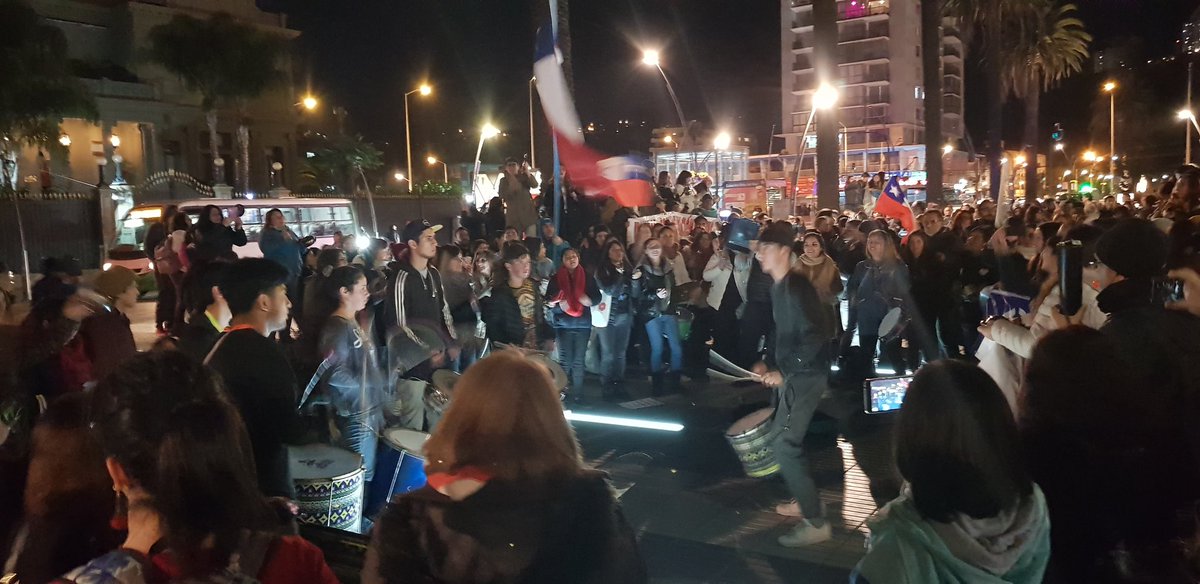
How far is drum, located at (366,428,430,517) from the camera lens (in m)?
5.09

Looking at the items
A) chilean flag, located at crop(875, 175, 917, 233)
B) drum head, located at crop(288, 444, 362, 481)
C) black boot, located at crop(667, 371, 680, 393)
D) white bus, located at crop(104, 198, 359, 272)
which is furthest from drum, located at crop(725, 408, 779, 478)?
white bus, located at crop(104, 198, 359, 272)

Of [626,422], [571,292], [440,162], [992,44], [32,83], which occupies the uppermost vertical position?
[440,162]

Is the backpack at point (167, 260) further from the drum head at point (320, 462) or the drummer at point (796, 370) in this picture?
the drummer at point (796, 370)

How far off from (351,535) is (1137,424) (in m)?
2.82

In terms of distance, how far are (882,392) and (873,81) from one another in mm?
90495

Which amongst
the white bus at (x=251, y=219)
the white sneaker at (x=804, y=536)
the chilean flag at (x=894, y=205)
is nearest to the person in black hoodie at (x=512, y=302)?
the white sneaker at (x=804, y=536)

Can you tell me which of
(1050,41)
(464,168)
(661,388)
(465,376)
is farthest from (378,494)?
(464,168)

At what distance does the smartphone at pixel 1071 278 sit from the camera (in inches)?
148

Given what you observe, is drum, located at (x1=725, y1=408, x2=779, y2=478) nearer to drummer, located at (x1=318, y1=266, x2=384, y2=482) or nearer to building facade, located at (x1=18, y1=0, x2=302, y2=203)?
drummer, located at (x1=318, y1=266, x2=384, y2=482)

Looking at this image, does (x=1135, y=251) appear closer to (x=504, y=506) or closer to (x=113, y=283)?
(x=504, y=506)

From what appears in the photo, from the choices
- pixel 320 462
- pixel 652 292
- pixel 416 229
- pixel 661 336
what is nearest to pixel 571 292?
pixel 652 292

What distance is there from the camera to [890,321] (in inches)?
349

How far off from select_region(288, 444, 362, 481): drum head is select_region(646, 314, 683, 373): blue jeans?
5.88 metres

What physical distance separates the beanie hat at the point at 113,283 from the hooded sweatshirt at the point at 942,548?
533 cm
